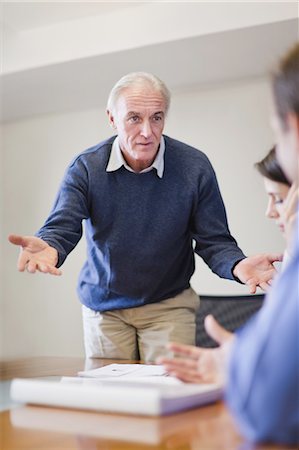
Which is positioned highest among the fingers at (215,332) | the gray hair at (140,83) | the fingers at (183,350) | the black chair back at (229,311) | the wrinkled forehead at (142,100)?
the gray hair at (140,83)

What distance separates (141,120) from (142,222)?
13.1 inches

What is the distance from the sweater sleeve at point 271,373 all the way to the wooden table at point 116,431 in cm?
3

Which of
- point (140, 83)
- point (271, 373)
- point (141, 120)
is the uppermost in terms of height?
point (140, 83)

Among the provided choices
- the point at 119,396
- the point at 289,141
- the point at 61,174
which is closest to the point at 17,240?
the point at 119,396

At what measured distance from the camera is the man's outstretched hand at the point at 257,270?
6.02ft

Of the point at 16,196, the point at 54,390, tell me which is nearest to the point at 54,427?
the point at 54,390

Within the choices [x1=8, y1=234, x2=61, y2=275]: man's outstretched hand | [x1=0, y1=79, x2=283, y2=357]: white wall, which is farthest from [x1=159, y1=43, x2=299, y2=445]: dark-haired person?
[x1=0, y1=79, x2=283, y2=357]: white wall

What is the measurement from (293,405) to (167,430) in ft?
0.77

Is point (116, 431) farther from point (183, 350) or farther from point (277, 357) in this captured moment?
point (277, 357)

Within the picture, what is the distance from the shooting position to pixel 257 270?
1877 millimetres

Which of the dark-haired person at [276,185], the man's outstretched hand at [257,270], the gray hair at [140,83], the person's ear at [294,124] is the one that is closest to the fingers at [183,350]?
the person's ear at [294,124]

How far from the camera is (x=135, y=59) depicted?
11.9 feet

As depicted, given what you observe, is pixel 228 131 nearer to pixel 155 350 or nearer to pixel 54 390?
pixel 155 350

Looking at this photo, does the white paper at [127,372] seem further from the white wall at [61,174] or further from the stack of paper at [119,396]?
the white wall at [61,174]
